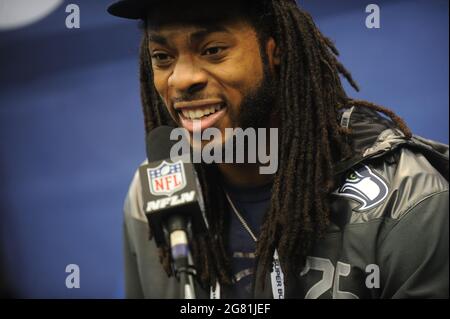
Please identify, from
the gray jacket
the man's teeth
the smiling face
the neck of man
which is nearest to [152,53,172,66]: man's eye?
the smiling face

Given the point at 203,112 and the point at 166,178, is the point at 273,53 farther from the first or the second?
the point at 166,178

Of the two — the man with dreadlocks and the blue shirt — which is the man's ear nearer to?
the man with dreadlocks

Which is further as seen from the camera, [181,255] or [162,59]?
[162,59]

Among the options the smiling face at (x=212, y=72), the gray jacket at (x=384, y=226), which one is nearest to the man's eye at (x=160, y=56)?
the smiling face at (x=212, y=72)

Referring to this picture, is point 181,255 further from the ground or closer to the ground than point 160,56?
closer to the ground

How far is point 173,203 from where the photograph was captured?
103 cm

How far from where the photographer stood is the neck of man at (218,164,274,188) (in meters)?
1.45

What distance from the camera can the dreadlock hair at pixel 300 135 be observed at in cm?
134

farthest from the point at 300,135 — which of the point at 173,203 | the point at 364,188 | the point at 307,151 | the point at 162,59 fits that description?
the point at 173,203

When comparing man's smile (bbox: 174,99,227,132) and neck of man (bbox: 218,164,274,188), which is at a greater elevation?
man's smile (bbox: 174,99,227,132)

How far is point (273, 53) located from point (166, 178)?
0.43m

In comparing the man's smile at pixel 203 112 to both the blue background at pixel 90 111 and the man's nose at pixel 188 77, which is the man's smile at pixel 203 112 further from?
the blue background at pixel 90 111

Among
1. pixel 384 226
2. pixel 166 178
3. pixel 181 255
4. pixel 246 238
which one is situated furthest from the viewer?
pixel 246 238
